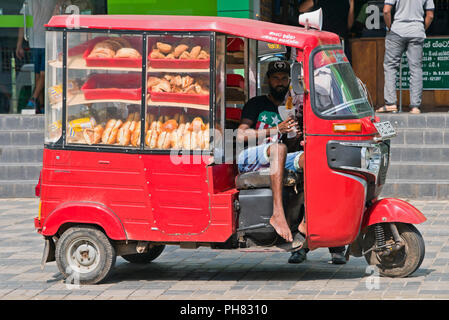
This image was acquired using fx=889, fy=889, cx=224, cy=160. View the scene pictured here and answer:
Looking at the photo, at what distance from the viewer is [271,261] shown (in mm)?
8719

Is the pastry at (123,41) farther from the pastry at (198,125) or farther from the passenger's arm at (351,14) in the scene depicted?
the passenger's arm at (351,14)

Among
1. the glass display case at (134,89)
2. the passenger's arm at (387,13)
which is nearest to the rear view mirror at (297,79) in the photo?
the glass display case at (134,89)

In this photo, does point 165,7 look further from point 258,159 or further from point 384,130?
point 384,130

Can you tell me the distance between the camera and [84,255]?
771cm

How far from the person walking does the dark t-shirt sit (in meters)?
5.97

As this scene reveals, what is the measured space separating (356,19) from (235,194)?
30.8ft

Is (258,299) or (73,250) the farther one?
(73,250)

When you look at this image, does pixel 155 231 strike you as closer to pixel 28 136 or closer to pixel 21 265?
pixel 21 265

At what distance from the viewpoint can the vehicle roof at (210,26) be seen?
24.0 feet

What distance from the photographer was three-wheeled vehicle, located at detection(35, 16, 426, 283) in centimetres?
732

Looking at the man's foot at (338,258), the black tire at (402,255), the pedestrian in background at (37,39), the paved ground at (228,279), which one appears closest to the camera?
the paved ground at (228,279)

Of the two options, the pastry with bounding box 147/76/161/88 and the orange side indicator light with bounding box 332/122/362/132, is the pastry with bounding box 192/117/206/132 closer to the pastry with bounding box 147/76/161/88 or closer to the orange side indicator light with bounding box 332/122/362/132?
the pastry with bounding box 147/76/161/88

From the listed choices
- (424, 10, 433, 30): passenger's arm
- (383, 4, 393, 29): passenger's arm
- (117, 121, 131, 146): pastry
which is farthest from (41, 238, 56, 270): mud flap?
(424, 10, 433, 30): passenger's arm

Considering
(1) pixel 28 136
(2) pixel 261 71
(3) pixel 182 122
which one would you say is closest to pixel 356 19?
(1) pixel 28 136
